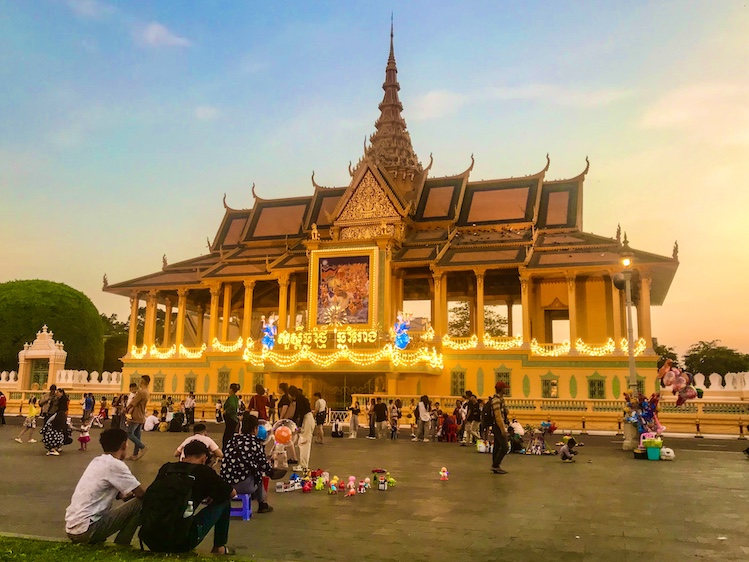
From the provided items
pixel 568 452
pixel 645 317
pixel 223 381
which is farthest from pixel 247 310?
pixel 568 452

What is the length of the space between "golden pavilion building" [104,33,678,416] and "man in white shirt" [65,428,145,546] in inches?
888

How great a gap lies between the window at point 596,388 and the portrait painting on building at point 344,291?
446 inches

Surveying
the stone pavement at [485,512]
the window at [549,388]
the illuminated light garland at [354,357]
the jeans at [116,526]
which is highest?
the illuminated light garland at [354,357]

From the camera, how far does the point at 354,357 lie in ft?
104

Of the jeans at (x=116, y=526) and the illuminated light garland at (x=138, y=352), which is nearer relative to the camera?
the jeans at (x=116, y=526)

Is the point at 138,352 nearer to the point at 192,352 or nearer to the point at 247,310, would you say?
the point at 192,352

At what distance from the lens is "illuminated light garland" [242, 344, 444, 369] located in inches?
1227

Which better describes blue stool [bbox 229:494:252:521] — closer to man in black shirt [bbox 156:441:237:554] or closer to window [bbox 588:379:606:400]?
man in black shirt [bbox 156:441:237:554]

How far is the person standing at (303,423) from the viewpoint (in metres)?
12.3

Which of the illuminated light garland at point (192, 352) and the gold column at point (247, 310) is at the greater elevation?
the gold column at point (247, 310)

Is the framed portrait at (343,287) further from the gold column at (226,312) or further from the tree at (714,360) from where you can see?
the tree at (714,360)

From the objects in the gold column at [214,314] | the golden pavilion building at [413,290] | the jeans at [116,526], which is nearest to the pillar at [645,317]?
the golden pavilion building at [413,290]

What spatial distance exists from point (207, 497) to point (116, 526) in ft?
2.84

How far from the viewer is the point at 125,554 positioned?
5.76 meters
